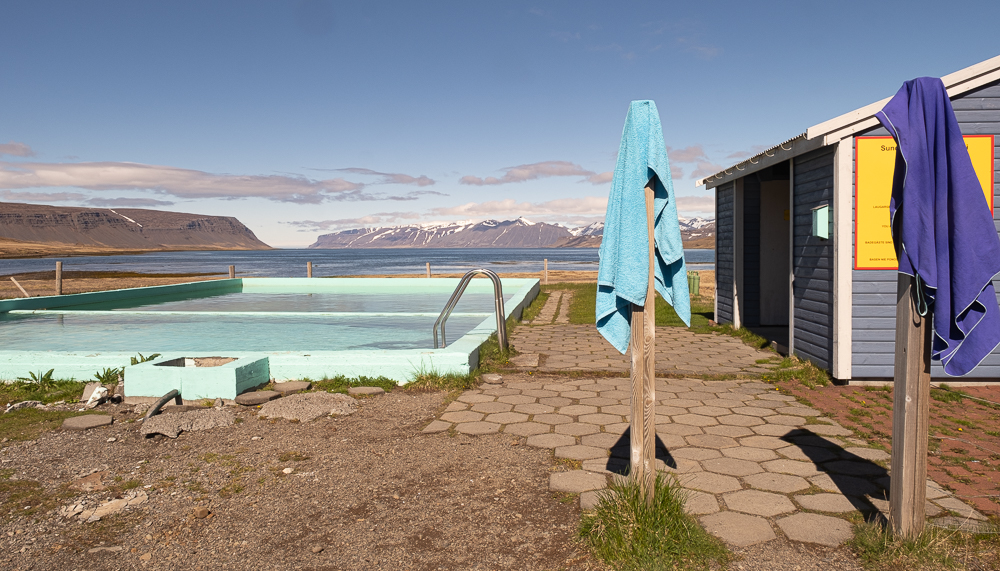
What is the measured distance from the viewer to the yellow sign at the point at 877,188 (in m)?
5.00

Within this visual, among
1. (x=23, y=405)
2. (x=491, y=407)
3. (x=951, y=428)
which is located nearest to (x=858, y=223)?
(x=951, y=428)

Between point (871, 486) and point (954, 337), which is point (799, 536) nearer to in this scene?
point (871, 486)

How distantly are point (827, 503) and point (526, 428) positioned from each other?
1.86 m

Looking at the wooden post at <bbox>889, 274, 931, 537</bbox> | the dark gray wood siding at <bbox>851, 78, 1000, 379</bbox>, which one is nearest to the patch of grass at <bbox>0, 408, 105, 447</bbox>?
the wooden post at <bbox>889, 274, 931, 537</bbox>

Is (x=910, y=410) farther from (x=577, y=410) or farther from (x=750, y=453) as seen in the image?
(x=577, y=410)

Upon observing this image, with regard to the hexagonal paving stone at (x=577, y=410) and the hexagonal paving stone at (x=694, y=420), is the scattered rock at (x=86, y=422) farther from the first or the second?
the hexagonal paving stone at (x=694, y=420)

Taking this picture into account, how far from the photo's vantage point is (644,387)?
2439 mm

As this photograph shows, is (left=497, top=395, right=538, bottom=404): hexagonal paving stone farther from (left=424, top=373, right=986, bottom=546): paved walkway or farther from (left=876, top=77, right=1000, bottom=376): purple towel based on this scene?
(left=876, top=77, right=1000, bottom=376): purple towel

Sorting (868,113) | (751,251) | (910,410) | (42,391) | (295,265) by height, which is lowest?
(42,391)

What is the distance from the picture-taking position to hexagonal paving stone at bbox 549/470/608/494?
2.95 m

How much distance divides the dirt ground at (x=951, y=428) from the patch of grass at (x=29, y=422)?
18.3ft

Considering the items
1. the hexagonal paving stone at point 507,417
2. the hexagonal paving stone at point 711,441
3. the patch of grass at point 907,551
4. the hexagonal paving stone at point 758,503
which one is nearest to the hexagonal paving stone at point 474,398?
the hexagonal paving stone at point 507,417

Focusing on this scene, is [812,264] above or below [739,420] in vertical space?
above

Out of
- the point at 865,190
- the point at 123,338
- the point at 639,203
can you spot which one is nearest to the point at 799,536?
the point at 639,203
